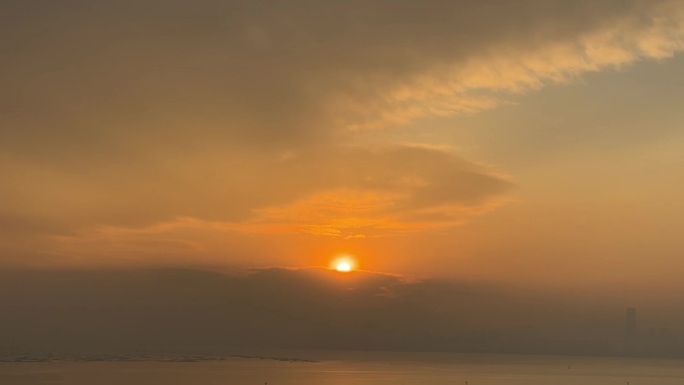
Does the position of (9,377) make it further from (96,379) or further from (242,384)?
(242,384)

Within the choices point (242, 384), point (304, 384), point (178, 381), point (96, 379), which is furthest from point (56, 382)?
point (304, 384)

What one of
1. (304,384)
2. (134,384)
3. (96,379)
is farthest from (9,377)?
(304,384)

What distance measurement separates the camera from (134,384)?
18062cm

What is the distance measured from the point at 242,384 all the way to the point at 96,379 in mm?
45711

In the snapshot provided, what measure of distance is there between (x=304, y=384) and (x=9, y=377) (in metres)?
85.9

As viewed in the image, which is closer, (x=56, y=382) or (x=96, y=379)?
(x=56, y=382)

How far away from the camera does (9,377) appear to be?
192m

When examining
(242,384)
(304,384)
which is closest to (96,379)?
(242,384)

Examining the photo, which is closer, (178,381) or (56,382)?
(56,382)

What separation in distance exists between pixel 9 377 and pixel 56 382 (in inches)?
978

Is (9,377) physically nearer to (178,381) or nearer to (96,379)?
(96,379)

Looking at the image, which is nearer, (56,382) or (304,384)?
(56,382)

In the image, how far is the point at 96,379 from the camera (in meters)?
196

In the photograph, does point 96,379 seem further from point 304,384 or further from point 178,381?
point 304,384
